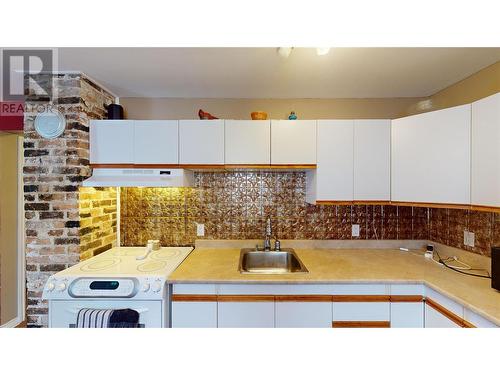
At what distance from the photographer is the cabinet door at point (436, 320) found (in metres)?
1.35

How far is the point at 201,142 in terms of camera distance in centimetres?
194

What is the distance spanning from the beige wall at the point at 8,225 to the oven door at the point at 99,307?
1611 millimetres

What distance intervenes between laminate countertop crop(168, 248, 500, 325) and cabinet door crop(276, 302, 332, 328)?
0.17 meters

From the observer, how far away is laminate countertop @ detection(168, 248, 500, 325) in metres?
1.30

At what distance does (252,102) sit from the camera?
228cm

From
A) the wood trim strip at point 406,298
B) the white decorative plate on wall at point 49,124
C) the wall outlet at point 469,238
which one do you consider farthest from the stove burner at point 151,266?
the wall outlet at point 469,238

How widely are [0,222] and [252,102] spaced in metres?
2.88

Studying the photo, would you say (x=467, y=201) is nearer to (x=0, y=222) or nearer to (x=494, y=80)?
(x=494, y=80)

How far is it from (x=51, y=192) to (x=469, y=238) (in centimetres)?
320

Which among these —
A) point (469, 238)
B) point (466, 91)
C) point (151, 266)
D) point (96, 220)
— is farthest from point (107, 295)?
point (466, 91)

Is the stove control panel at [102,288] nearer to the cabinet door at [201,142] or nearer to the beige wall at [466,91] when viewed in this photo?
the cabinet door at [201,142]

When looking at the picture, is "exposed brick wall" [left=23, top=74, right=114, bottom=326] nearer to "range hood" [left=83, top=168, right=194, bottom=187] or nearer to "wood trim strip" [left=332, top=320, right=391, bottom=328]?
"range hood" [left=83, top=168, right=194, bottom=187]
